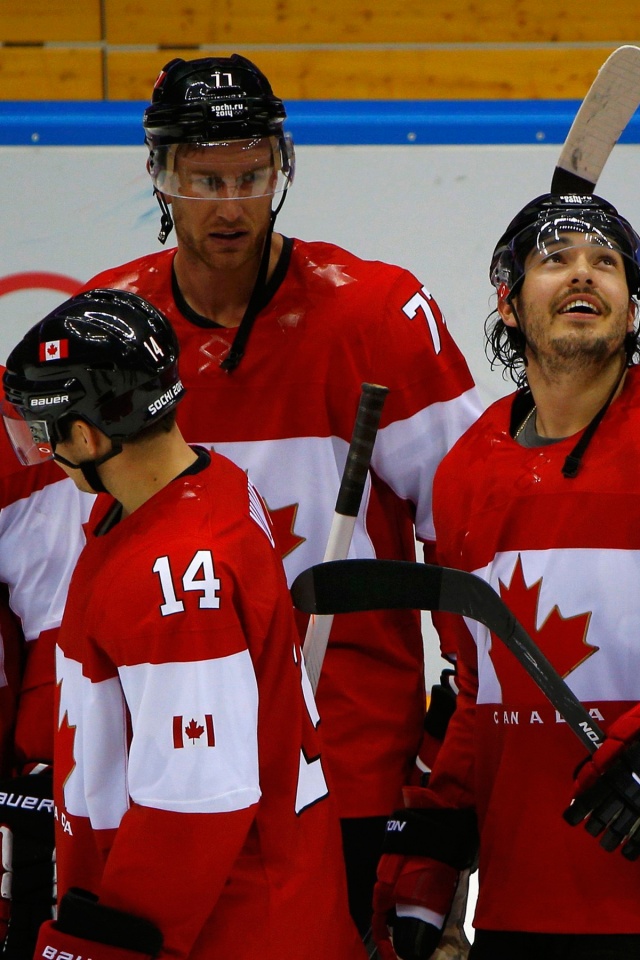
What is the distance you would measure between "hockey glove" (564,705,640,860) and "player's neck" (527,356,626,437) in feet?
1.31

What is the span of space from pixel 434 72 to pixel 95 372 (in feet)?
7.95

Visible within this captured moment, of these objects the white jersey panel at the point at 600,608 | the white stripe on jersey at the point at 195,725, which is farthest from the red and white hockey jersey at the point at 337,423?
the white stripe on jersey at the point at 195,725

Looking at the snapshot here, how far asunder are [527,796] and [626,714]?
20cm

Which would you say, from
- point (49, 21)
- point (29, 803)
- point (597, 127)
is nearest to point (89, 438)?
point (29, 803)

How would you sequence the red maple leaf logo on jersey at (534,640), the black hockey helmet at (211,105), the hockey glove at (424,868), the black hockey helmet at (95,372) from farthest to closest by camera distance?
the black hockey helmet at (211,105) → the hockey glove at (424,868) → the red maple leaf logo on jersey at (534,640) → the black hockey helmet at (95,372)

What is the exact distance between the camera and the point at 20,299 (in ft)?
11.5

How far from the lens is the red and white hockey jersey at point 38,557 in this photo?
2.24m

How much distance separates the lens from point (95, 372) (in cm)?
160

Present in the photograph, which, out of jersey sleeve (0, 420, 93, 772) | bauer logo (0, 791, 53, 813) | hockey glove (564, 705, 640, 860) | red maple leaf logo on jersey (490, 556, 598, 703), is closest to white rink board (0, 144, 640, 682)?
jersey sleeve (0, 420, 93, 772)

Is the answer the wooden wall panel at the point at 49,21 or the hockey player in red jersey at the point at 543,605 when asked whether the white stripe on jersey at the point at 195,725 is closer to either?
the hockey player in red jersey at the point at 543,605

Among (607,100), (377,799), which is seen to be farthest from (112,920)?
(607,100)

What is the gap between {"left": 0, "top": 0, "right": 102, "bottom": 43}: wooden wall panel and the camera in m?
3.85

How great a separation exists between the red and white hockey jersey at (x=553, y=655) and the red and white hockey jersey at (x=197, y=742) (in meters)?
0.26

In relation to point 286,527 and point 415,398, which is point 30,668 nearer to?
point 286,527
